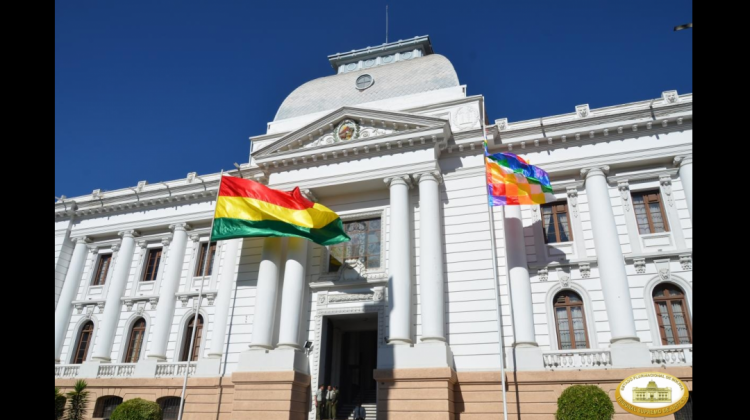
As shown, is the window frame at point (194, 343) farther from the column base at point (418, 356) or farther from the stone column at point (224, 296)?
the column base at point (418, 356)

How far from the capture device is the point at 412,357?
18.2m

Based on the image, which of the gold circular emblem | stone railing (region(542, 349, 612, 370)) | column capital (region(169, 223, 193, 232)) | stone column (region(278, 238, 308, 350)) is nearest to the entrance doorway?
stone column (region(278, 238, 308, 350))

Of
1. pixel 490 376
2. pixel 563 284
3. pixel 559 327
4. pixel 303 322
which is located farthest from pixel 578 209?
pixel 303 322

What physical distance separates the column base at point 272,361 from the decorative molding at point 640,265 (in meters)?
13.5

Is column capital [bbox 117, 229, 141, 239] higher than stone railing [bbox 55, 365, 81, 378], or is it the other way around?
column capital [bbox 117, 229, 141, 239]

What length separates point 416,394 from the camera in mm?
17672

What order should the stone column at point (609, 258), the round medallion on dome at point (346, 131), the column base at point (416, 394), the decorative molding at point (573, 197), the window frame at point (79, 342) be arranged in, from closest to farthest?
the column base at point (416, 394) < the stone column at point (609, 258) < the decorative molding at point (573, 197) < the round medallion on dome at point (346, 131) < the window frame at point (79, 342)

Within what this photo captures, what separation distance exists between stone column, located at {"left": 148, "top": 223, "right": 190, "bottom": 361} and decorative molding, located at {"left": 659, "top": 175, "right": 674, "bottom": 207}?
23.0 m

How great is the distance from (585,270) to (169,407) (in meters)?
18.8

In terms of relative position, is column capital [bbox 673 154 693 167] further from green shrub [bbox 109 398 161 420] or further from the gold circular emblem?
green shrub [bbox 109 398 161 420]

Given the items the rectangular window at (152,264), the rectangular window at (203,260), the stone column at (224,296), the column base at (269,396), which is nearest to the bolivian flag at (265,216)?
the stone column at (224,296)

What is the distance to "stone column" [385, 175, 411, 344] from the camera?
62.4ft

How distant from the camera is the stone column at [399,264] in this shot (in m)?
19.0

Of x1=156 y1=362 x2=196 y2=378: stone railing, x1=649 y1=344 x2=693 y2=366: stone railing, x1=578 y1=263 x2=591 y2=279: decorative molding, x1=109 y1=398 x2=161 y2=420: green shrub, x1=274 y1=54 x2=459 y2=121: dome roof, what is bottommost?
x1=109 y1=398 x2=161 y2=420: green shrub
